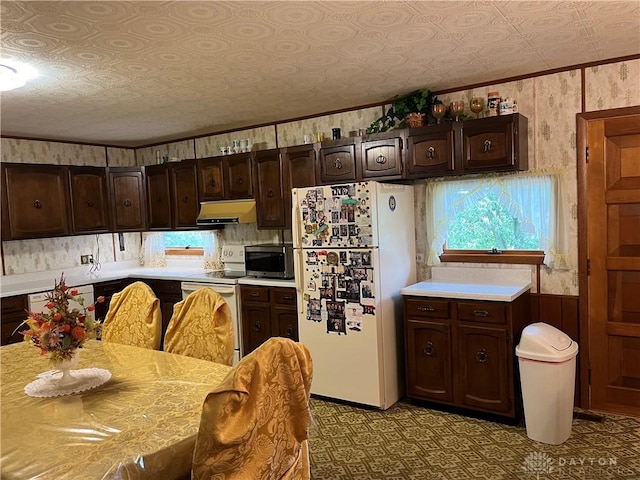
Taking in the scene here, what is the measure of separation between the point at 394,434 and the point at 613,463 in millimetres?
1280

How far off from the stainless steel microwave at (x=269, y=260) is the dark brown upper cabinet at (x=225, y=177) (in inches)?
21.8

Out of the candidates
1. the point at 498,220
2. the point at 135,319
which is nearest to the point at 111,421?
the point at 135,319

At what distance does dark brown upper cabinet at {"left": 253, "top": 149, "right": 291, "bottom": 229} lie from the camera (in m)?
4.52

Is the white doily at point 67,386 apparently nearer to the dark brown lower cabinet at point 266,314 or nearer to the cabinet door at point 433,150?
the dark brown lower cabinet at point 266,314

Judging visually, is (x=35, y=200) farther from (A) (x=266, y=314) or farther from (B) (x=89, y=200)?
(A) (x=266, y=314)

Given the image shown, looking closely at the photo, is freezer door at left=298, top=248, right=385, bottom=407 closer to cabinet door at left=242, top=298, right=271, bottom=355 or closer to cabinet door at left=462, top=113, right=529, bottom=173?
cabinet door at left=242, top=298, right=271, bottom=355

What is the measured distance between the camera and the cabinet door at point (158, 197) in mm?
5406

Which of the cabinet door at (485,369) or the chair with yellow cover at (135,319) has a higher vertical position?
the chair with yellow cover at (135,319)

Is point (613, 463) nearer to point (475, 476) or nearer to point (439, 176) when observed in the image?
point (475, 476)

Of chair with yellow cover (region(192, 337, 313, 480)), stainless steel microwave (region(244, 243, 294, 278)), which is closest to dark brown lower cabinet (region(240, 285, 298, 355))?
stainless steel microwave (region(244, 243, 294, 278))

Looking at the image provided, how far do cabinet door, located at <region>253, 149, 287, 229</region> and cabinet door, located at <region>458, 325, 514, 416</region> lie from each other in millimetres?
1980

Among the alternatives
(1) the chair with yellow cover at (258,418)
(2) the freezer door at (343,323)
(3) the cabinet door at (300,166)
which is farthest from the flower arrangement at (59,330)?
(3) the cabinet door at (300,166)

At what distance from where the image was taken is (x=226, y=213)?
4832mm

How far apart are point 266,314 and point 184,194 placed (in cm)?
176
